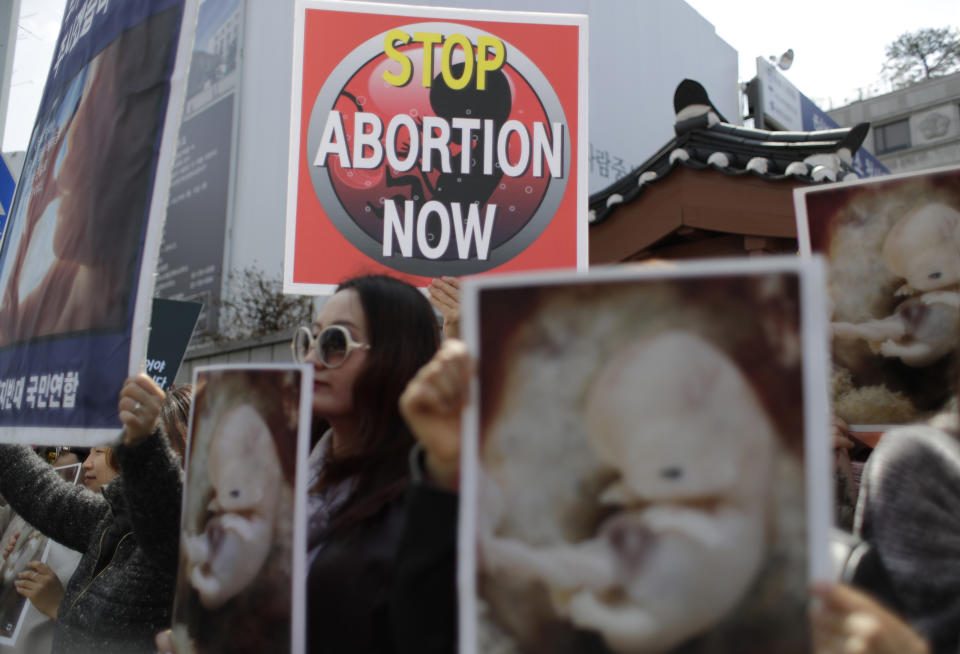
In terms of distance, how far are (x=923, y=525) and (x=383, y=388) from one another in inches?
32.9

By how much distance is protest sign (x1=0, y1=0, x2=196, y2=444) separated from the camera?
149 cm

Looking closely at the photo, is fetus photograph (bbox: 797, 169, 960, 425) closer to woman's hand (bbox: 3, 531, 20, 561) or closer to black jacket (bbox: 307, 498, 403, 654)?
black jacket (bbox: 307, 498, 403, 654)

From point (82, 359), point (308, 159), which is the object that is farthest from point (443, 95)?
point (82, 359)

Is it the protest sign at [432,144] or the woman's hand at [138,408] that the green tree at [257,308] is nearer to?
the protest sign at [432,144]

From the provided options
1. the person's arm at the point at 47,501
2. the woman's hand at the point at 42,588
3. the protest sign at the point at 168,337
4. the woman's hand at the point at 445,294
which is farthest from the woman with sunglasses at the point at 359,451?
the protest sign at the point at 168,337

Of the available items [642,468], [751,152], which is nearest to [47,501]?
[642,468]

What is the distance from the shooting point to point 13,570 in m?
2.40

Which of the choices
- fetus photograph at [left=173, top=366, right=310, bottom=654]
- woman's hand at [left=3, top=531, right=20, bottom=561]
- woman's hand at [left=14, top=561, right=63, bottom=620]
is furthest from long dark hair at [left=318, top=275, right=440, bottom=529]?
woman's hand at [left=3, top=531, right=20, bottom=561]

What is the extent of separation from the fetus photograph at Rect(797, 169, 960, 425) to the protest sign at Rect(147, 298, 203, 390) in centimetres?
297

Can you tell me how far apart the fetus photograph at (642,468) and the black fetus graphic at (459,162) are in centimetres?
158

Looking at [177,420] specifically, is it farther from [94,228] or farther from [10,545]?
[10,545]

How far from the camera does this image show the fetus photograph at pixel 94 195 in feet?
5.04

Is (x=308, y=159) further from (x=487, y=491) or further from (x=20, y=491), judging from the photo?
(x=487, y=491)

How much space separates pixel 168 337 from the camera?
3715 millimetres
